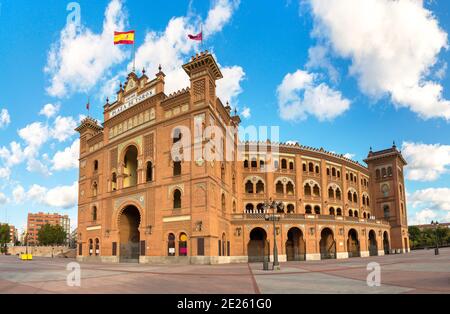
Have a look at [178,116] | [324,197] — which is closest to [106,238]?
[178,116]

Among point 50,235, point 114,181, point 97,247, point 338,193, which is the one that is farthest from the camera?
point 50,235

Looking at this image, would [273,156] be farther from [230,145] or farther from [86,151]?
[86,151]

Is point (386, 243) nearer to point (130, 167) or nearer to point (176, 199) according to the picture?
point (176, 199)

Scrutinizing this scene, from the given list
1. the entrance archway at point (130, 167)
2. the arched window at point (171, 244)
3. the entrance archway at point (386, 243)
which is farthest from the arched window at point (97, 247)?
the entrance archway at point (386, 243)

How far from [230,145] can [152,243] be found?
54.2 ft

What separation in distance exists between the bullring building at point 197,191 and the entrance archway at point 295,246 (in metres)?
0.14

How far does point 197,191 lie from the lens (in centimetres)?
3581

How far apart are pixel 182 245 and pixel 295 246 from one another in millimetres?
17787

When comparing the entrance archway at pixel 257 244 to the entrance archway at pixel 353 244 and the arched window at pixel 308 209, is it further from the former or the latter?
the entrance archway at pixel 353 244

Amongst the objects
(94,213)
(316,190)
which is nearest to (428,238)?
(316,190)

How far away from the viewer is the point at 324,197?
54844 millimetres

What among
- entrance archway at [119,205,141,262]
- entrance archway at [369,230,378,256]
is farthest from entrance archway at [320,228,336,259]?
entrance archway at [119,205,141,262]

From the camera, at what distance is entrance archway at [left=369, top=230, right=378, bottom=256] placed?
53719 millimetres
